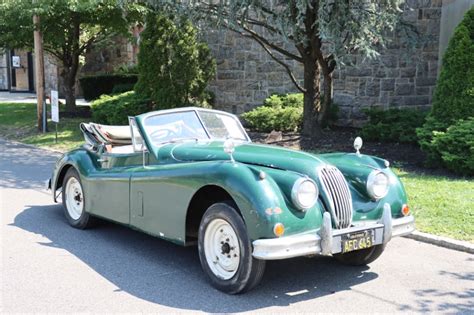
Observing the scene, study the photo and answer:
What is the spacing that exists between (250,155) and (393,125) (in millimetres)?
7718

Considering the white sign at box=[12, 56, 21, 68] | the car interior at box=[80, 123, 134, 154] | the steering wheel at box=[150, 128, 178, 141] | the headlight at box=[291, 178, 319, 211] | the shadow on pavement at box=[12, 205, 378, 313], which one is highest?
the white sign at box=[12, 56, 21, 68]

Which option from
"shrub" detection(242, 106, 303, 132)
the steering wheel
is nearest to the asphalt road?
the steering wheel

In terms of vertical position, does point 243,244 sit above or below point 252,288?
above

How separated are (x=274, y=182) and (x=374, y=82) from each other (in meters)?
10.3

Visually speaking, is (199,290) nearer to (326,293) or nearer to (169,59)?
(326,293)

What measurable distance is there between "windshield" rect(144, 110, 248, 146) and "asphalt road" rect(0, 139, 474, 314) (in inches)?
48.1

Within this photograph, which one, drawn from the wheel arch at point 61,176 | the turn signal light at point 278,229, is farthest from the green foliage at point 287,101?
the turn signal light at point 278,229

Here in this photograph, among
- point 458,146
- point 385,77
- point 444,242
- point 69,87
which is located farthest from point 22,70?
point 444,242

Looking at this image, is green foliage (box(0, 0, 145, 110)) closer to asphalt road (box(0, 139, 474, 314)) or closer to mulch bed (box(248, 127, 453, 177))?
mulch bed (box(248, 127, 453, 177))

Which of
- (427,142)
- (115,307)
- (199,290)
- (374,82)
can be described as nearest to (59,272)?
(115,307)

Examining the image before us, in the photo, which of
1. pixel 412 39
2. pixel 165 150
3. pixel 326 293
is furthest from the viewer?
pixel 412 39

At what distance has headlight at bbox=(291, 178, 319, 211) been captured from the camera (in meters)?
4.68

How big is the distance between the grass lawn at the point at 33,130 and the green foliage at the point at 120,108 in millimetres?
830

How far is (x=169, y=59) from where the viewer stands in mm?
15984
